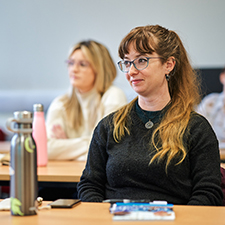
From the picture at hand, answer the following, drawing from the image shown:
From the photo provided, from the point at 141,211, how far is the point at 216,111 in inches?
104

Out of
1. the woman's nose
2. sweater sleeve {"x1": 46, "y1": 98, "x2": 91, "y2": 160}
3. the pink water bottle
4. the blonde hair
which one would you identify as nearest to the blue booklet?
the woman's nose

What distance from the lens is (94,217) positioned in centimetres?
97

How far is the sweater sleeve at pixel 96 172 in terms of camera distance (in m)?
1.38

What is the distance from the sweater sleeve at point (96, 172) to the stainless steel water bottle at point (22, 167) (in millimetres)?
411

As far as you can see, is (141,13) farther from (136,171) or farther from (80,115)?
(136,171)

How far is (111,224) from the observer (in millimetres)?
898

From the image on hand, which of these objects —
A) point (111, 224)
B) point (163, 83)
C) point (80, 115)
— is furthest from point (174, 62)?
point (80, 115)

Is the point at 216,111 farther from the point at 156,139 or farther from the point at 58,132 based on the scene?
the point at 156,139

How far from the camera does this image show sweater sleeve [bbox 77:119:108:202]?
1377 millimetres

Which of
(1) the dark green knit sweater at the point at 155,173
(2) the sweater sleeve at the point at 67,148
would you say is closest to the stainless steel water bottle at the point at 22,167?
(1) the dark green knit sweater at the point at 155,173

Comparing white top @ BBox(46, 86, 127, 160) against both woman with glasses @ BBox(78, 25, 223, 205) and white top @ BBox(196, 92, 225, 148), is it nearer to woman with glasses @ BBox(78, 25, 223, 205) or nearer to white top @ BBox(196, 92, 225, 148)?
woman with glasses @ BBox(78, 25, 223, 205)

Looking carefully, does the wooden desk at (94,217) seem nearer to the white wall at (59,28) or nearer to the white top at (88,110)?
the white top at (88,110)

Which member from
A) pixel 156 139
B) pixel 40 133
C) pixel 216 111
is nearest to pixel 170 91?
pixel 156 139

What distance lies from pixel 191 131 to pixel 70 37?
2.97m
